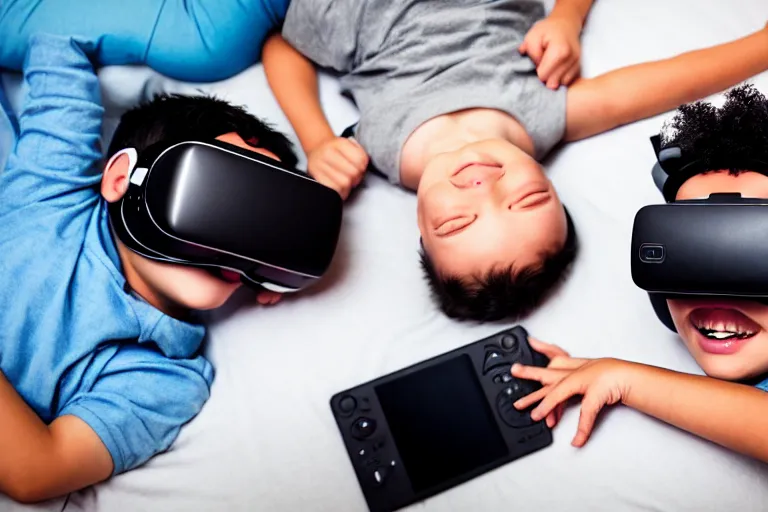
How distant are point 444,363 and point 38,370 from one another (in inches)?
18.7

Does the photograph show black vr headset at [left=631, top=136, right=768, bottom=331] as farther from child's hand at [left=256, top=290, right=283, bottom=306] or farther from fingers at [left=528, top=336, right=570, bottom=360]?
child's hand at [left=256, top=290, right=283, bottom=306]

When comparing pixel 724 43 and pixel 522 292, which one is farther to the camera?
pixel 724 43

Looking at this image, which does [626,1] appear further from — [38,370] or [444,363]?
[38,370]

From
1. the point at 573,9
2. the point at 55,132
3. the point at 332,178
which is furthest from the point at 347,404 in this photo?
the point at 573,9

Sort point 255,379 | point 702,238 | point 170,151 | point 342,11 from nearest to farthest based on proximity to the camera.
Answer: point 702,238, point 170,151, point 255,379, point 342,11

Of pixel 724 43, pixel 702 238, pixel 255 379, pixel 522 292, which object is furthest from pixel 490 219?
pixel 724 43

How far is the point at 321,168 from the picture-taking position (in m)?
0.91

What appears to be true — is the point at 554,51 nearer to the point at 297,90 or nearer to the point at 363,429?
the point at 297,90

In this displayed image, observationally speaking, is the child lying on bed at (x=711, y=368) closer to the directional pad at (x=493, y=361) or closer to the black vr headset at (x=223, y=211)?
the directional pad at (x=493, y=361)

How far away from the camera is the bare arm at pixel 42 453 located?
71cm

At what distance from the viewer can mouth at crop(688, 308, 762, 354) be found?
70 cm

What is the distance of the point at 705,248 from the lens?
63cm

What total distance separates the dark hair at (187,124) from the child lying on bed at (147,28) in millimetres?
95

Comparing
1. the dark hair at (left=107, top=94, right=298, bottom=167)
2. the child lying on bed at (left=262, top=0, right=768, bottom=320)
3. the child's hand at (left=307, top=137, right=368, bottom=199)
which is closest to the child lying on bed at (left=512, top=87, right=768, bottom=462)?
the child lying on bed at (left=262, top=0, right=768, bottom=320)
